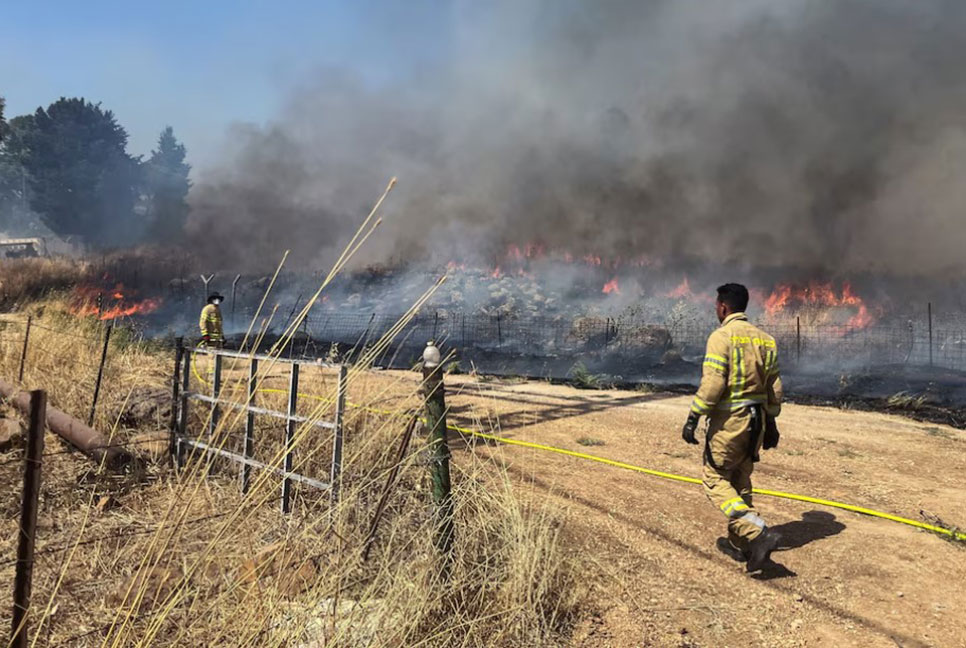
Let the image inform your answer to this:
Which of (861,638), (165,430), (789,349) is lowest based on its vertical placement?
(861,638)

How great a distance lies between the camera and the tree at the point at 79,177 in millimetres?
39094

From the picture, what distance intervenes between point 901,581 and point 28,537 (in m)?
4.35

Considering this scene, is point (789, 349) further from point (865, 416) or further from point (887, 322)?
point (865, 416)

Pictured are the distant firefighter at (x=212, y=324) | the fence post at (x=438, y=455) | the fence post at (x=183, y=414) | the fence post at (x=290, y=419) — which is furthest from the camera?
the distant firefighter at (x=212, y=324)

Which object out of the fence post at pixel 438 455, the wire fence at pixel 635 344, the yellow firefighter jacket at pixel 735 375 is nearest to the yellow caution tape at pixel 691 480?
the fence post at pixel 438 455

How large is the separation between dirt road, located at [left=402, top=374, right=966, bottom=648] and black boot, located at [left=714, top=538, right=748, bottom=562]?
0.07m

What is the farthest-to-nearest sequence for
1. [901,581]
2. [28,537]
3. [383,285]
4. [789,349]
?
1. [383,285]
2. [789,349]
3. [901,581]
4. [28,537]

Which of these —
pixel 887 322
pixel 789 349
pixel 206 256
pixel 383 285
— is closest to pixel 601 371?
pixel 789 349

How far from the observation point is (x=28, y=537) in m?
1.54

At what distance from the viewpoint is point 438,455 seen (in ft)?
9.56

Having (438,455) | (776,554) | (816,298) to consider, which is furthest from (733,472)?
(816,298)

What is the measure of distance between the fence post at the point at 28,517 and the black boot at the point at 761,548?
352 centimetres

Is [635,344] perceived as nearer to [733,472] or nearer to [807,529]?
[807,529]

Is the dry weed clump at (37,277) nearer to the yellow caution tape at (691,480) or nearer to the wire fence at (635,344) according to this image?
the wire fence at (635,344)
